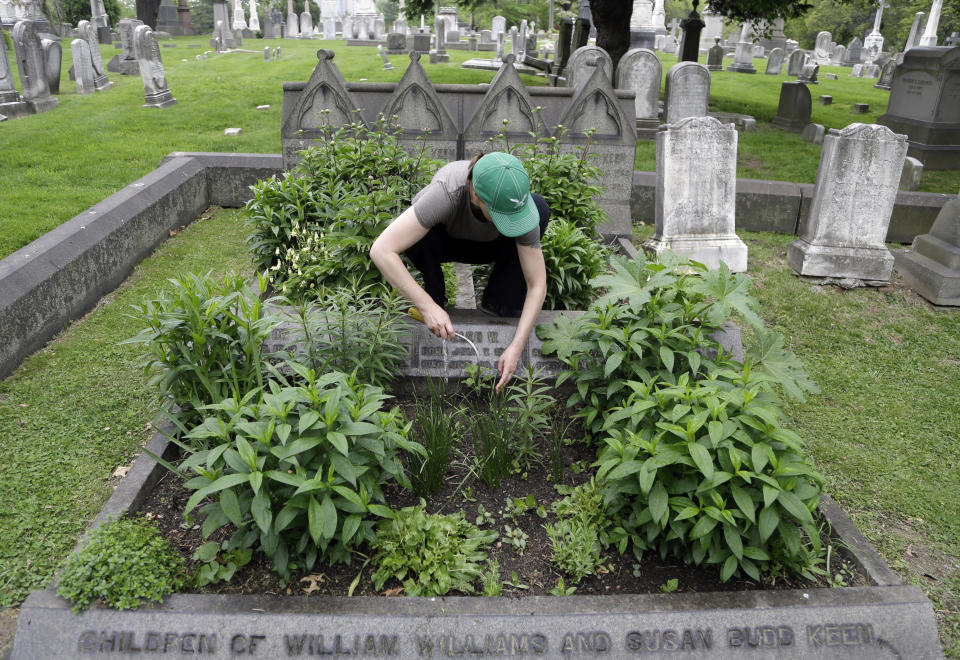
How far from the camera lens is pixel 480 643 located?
2.36 metres

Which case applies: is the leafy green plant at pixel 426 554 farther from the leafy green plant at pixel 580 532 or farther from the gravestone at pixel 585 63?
the gravestone at pixel 585 63

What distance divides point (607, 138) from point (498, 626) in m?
5.69

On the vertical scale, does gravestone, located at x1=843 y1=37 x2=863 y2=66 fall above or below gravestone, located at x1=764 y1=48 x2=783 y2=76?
above

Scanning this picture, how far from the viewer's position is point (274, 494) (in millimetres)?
2545

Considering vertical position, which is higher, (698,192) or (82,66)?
(82,66)

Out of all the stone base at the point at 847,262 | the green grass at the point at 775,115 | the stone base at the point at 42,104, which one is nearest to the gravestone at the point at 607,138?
the stone base at the point at 847,262

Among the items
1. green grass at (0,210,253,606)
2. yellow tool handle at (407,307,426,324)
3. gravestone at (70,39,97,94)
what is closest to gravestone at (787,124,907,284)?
yellow tool handle at (407,307,426,324)

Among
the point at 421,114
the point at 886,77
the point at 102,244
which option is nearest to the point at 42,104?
the point at 102,244

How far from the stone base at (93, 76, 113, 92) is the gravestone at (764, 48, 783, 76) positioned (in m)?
21.3

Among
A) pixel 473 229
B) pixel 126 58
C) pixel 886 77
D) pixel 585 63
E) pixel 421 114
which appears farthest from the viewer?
pixel 886 77

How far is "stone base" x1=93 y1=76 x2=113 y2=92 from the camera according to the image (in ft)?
50.0

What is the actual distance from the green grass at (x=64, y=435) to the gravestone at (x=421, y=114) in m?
3.03

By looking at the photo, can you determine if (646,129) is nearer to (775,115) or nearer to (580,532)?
(775,115)

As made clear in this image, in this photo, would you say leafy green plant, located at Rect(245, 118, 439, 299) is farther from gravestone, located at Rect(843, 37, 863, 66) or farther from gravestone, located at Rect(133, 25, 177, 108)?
gravestone, located at Rect(843, 37, 863, 66)
